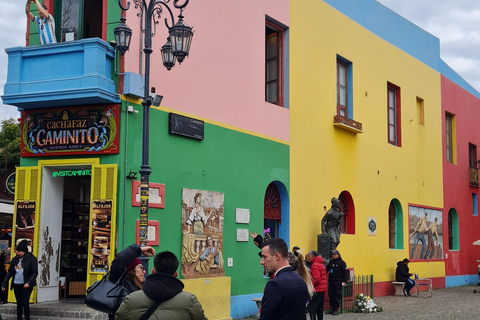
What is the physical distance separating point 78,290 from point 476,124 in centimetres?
2199

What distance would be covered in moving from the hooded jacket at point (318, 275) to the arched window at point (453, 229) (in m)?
15.2

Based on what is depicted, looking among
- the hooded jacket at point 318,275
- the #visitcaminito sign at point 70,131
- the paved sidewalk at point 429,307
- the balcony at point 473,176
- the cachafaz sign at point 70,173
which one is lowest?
the paved sidewalk at point 429,307

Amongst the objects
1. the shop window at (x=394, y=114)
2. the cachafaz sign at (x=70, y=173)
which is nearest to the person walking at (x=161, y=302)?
the cachafaz sign at (x=70, y=173)

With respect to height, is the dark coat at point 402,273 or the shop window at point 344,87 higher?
the shop window at point 344,87

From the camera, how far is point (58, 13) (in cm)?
1401

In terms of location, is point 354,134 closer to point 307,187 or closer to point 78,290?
point 307,187

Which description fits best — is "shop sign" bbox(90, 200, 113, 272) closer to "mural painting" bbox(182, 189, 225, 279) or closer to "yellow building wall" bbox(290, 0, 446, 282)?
"mural painting" bbox(182, 189, 225, 279)

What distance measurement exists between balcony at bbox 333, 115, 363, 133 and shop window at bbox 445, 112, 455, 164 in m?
8.83

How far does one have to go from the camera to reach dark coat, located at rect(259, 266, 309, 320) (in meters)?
5.39

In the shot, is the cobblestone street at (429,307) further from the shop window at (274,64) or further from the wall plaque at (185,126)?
the shop window at (274,64)

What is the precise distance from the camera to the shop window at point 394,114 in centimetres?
2348

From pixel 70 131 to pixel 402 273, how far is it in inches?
518

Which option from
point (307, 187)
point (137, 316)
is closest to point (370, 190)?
point (307, 187)

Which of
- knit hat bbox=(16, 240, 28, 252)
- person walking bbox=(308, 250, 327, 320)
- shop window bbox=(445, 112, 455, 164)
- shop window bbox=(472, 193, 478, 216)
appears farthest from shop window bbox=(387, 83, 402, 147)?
knit hat bbox=(16, 240, 28, 252)
